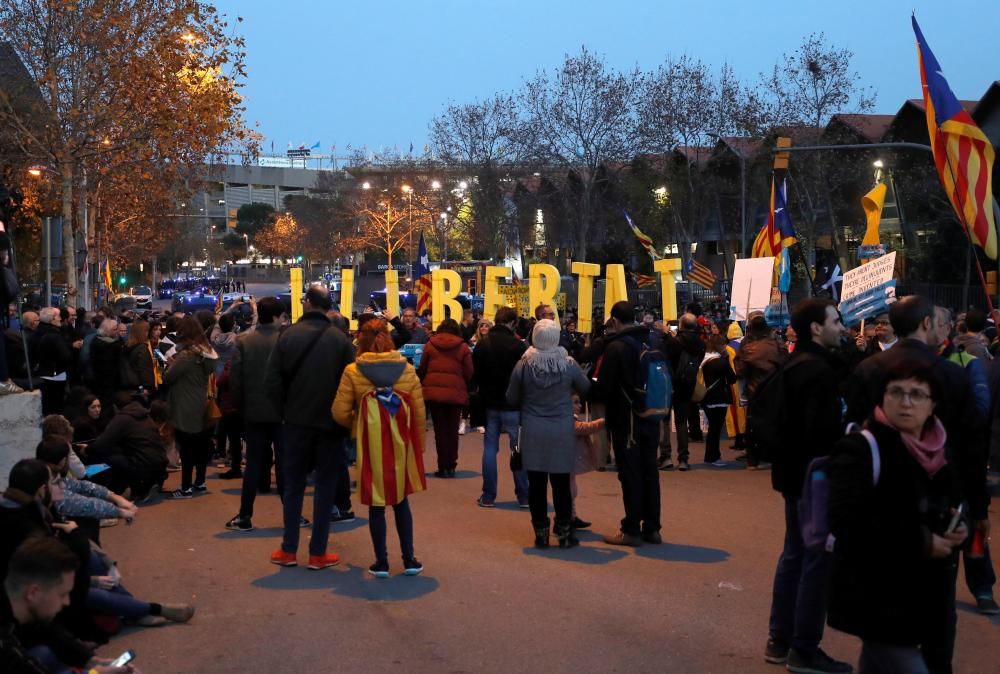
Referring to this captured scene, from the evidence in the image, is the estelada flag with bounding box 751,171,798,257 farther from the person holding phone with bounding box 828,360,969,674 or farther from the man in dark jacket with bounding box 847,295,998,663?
the person holding phone with bounding box 828,360,969,674

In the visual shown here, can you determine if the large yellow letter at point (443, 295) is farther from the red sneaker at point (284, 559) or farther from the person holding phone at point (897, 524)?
the person holding phone at point (897, 524)

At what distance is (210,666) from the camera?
6.24m

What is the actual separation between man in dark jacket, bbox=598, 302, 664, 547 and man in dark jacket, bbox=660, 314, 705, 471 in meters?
4.46

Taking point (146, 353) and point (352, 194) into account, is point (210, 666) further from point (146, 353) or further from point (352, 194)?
Answer: point (352, 194)

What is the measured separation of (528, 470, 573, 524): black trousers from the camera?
8.96 metres

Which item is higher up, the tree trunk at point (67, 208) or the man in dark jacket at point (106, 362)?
the tree trunk at point (67, 208)

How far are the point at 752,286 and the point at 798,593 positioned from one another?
12806 mm

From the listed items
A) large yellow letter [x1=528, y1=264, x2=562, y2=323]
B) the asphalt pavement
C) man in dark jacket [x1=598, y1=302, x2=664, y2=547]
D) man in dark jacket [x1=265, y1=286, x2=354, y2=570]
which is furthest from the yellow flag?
man in dark jacket [x1=265, y1=286, x2=354, y2=570]

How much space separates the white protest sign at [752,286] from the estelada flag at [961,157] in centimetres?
479

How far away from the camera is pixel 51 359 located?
14.2 m

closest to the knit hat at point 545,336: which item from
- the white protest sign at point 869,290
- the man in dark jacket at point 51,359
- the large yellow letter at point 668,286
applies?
the white protest sign at point 869,290

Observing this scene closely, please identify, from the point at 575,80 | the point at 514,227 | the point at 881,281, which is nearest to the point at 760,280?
the point at 881,281

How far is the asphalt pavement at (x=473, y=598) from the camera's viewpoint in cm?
634

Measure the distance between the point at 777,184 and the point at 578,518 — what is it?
46.6 feet
